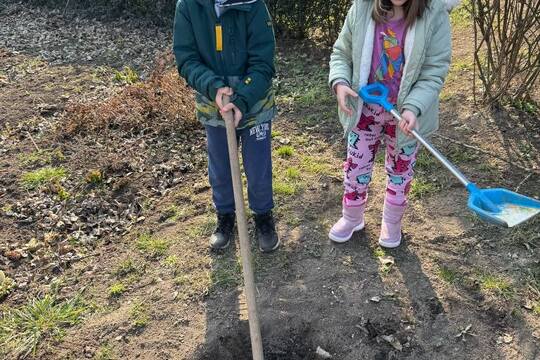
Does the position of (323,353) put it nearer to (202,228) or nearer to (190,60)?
(202,228)

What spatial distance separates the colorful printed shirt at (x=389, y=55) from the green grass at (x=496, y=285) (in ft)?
3.98

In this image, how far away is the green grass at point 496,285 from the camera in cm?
310

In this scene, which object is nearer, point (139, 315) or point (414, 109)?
point (414, 109)

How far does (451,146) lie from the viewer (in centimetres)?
442

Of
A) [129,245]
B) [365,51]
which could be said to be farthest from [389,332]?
[129,245]

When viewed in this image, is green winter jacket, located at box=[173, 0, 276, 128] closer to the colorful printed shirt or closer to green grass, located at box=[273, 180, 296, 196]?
the colorful printed shirt

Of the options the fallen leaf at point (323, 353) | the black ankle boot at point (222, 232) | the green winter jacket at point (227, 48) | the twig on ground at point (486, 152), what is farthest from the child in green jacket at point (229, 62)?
the twig on ground at point (486, 152)

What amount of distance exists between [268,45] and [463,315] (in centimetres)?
183

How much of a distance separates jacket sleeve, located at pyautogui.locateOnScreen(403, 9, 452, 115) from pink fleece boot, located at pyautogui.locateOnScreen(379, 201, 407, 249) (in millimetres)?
824

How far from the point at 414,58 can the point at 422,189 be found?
155 centimetres

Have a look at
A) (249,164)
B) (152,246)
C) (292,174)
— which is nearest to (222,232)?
(152,246)

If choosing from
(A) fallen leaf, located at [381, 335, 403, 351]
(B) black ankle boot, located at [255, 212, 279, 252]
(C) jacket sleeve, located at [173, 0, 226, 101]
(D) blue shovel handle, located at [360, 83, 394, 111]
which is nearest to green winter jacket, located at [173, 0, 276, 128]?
(C) jacket sleeve, located at [173, 0, 226, 101]

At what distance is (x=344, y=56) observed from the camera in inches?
113

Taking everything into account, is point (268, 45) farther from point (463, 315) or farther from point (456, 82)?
point (456, 82)
